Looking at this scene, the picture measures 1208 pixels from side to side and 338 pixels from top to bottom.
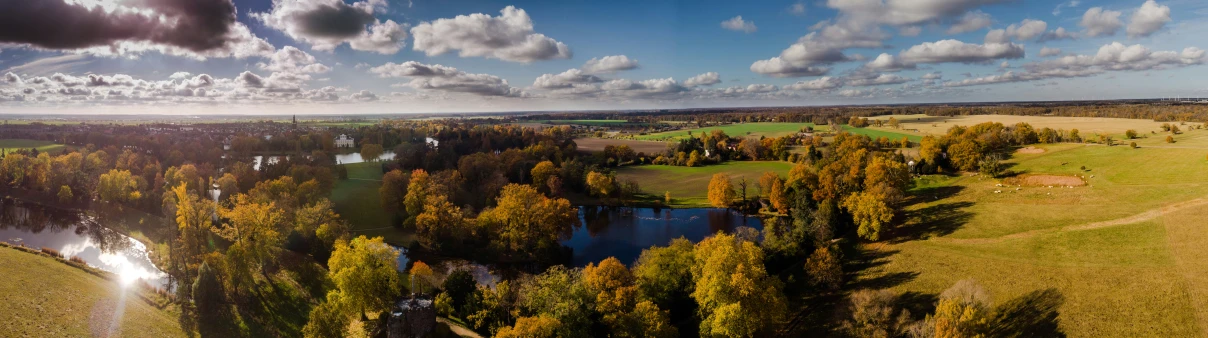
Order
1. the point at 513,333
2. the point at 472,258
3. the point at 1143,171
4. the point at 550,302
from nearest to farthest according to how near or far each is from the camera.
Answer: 1. the point at 513,333
2. the point at 550,302
3. the point at 472,258
4. the point at 1143,171

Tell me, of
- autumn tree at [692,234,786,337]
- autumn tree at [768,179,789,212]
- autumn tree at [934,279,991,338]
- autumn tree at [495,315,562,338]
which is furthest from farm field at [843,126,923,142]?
autumn tree at [495,315,562,338]

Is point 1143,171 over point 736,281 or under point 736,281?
over

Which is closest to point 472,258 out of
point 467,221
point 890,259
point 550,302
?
point 467,221

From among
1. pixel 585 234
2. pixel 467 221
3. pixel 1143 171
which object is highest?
pixel 1143 171

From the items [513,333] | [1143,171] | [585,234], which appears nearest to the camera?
[513,333]

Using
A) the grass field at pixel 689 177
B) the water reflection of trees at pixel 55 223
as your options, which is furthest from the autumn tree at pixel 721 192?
the water reflection of trees at pixel 55 223

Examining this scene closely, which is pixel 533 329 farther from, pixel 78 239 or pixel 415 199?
pixel 78 239

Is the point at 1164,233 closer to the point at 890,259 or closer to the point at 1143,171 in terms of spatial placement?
the point at 890,259
